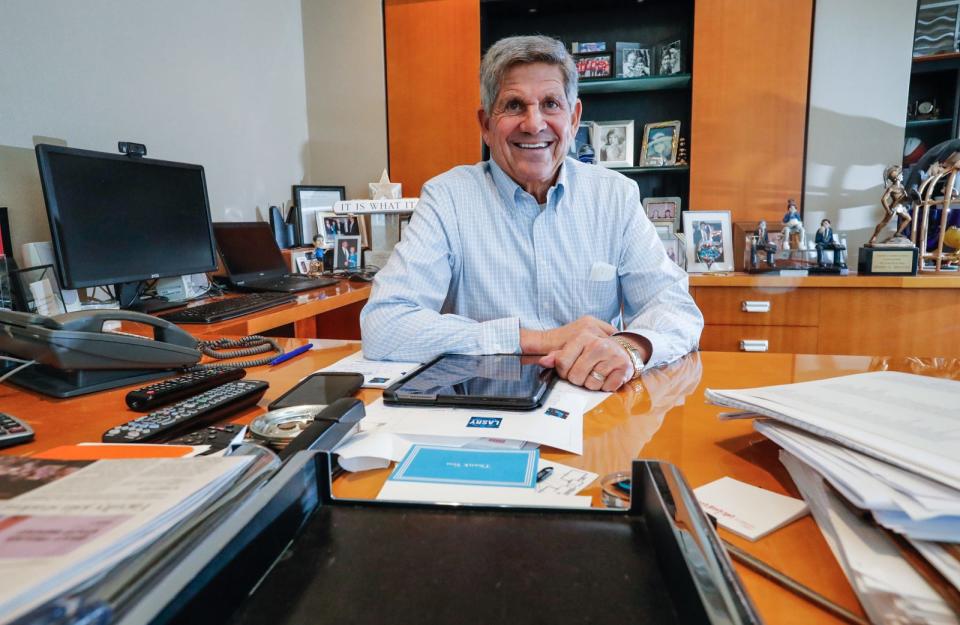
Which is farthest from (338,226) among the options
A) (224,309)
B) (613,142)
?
(613,142)

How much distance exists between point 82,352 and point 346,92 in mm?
2427

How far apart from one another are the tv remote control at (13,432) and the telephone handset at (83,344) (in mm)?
144

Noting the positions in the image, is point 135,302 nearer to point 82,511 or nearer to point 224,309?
point 224,309

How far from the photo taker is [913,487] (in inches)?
15.6

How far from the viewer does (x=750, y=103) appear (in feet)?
8.27

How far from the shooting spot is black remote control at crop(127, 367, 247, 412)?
2.53 ft

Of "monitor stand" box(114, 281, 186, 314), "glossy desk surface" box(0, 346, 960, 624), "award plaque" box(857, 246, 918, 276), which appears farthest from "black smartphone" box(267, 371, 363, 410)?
"award plaque" box(857, 246, 918, 276)

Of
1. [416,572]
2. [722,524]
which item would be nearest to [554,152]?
[722,524]

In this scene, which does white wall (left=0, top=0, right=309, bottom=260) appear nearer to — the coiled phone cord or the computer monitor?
the computer monitor

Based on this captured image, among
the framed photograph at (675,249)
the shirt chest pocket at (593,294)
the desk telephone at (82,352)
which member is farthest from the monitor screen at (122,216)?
the framed photograph at (675,249)

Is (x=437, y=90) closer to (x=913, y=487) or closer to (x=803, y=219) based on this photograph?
(x=803, y=219)

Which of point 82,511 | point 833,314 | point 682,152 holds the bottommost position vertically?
point 833,314

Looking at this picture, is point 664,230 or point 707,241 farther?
point 664,230

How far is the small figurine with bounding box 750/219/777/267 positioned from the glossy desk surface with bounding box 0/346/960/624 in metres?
1.50
